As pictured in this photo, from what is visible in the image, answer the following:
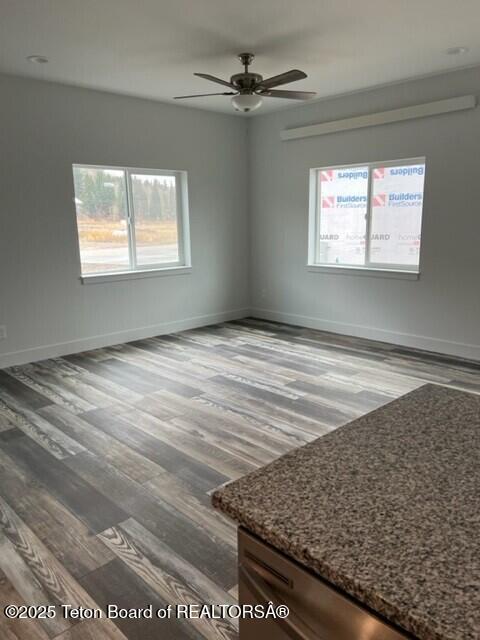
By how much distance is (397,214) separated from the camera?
5156 mm

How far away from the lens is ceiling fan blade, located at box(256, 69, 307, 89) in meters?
3.28

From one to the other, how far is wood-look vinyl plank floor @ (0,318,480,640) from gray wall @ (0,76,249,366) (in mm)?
388

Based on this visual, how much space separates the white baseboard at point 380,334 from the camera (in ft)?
15.7

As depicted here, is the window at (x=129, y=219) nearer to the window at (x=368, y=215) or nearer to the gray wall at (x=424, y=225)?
the gray wall at (x=424, y=225)

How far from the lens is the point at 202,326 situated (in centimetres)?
630

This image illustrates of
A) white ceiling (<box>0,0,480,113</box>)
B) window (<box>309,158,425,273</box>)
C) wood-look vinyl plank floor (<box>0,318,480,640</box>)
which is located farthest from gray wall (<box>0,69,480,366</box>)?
white ceiling (<box>0,0,480,113</box>)

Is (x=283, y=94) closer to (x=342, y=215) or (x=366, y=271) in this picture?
(x=342, y=215)

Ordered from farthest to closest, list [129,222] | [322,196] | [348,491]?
[322,196] → [129,222] → [348,491]

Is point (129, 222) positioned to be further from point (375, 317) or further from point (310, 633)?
point (310, 633)

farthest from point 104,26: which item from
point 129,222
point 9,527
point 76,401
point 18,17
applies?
A: point 9,527

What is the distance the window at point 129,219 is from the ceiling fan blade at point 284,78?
2249 millimetres

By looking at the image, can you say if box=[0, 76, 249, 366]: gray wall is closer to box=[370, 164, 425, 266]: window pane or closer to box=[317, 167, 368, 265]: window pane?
box=[317, 167, 368, 265]: window pane

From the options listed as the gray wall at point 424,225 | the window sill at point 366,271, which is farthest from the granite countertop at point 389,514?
the window sill at point 366,271

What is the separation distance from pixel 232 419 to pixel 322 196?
138 inches
